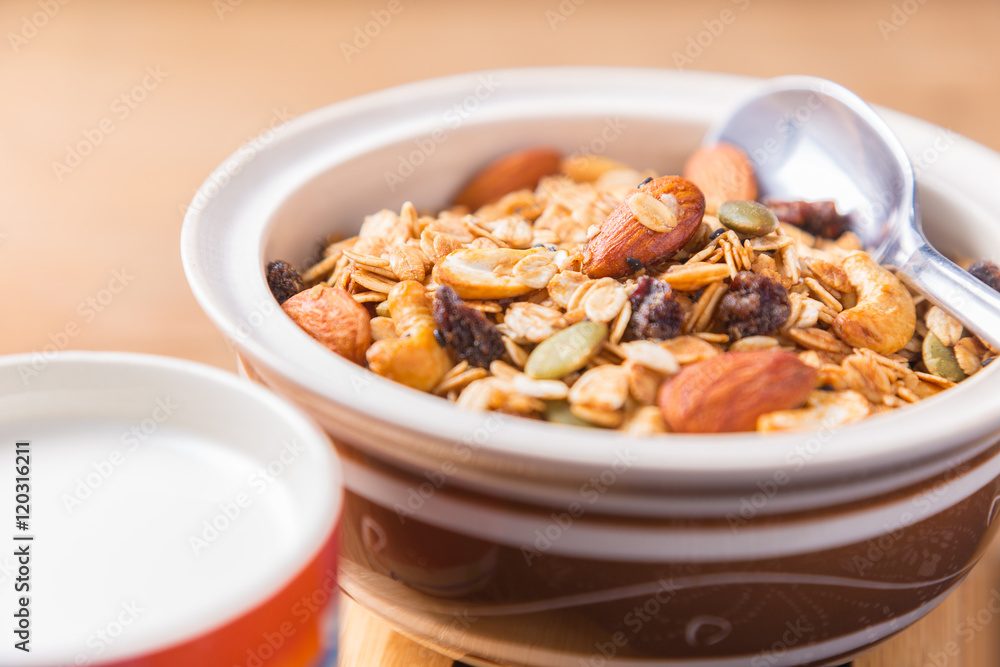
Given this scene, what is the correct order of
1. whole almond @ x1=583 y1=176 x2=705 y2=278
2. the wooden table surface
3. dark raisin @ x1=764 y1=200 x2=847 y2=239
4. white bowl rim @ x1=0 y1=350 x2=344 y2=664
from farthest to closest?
the wooden table surface
dark raisin @ x1=764 y1=200 x2=847 y2=239
whole almond @ x1=583 y1=176 x2=705 y2=278
white bowl rim @ x1=0 y1=350 x2=344 y2=664

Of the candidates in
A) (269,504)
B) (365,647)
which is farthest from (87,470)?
(365,647)

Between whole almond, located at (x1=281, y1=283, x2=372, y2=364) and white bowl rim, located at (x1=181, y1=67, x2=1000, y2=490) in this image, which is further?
whole almond, located at (x1=281, y1=283, x2=372, y2=364)

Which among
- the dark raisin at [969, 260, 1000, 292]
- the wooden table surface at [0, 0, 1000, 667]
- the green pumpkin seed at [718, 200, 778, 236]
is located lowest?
the wooden table surface at [0, 0, 1000, 667]

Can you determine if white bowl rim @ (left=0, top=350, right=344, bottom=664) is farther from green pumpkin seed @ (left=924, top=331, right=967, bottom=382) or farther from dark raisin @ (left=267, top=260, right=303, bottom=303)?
green pumpkin seed @ (left=924, top=331, right=967, bottom=382)

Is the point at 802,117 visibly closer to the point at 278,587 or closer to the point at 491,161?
the point at 491,161

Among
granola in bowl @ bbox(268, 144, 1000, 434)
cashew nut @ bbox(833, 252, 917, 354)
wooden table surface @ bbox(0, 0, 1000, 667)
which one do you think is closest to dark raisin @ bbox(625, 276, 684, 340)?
granola in bowl @ bbox(268, 144, 1000, 434)

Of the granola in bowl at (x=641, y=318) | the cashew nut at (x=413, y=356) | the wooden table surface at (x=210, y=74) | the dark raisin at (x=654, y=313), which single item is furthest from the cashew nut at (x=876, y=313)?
the wooden table surface at (x=210, y=74)

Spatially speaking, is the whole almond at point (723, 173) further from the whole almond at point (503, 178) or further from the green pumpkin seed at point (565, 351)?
the green pumpkin seed at point (565, 351)
